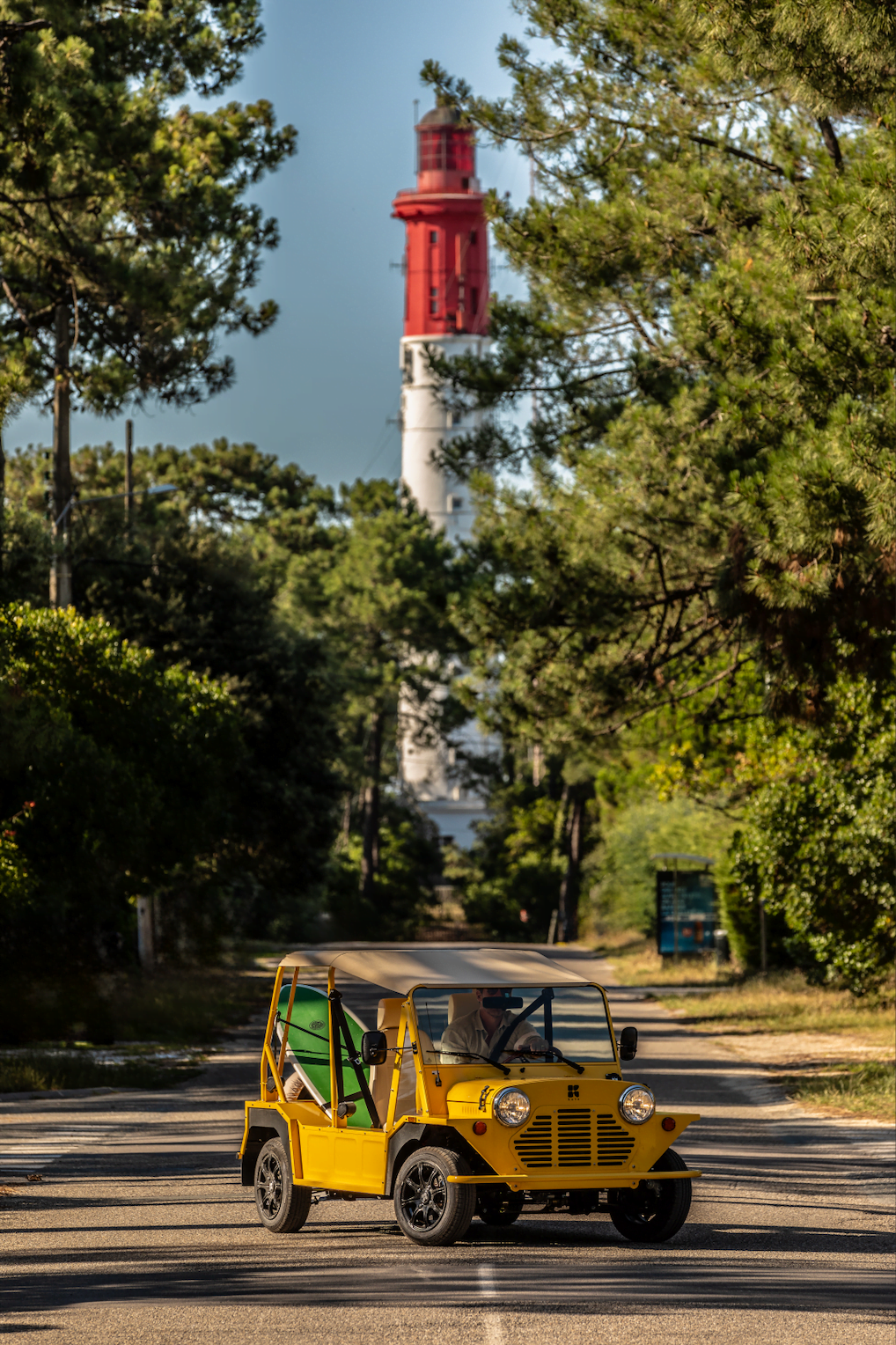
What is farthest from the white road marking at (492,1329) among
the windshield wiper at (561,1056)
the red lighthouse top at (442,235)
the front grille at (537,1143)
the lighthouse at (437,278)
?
the red lighthouse top at (442,235)

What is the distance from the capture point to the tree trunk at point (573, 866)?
226ft

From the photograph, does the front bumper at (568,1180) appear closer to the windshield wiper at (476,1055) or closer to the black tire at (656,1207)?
the black tire at (656,1207)

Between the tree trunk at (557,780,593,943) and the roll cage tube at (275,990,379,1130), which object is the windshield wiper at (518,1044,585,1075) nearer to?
the roll cage tube at (275,990,379,1130)

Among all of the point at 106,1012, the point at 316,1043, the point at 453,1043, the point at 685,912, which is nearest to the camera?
the point at 453,1043

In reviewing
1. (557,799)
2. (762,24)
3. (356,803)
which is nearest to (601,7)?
(762,24)

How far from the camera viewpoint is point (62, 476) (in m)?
30.2

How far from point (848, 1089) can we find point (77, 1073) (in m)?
9.11

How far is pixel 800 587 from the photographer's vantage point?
1689 cm

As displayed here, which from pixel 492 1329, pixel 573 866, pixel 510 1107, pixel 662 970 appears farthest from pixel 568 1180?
pixel 573 866

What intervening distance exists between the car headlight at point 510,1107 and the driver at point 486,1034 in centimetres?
52

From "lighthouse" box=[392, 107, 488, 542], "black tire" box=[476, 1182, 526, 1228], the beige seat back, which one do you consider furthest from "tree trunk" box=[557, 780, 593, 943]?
"black tire" box=[476, 1182, 526, 1228]

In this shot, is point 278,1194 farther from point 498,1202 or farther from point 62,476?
point 62,476

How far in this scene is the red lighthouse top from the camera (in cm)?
8638

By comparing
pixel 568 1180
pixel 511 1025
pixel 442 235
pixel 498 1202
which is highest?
pixel 442 235
